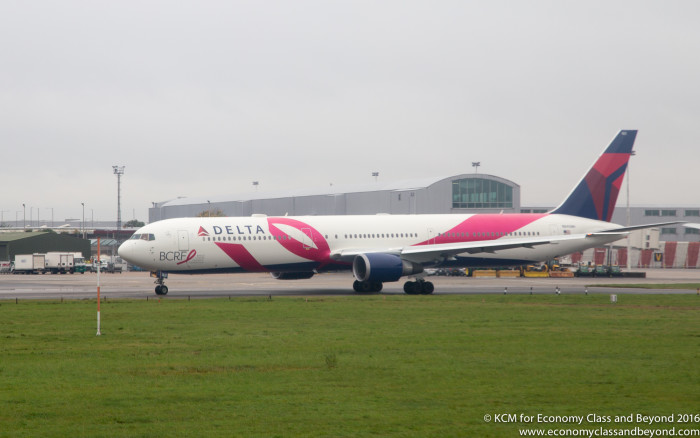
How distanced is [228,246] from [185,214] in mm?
117035

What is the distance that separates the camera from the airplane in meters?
49.6

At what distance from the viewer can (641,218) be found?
143m

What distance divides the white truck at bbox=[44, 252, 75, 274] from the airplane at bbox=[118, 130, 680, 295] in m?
52.8

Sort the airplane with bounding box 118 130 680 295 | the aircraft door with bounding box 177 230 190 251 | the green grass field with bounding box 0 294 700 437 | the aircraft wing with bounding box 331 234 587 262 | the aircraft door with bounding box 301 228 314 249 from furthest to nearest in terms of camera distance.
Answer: the aircraft door with bounding box 301 228 314 249
the aircraft wing with bounding box 331 234 587 262
the airplane with bounding box 118 130 680 295
the aircraft door with bounding box 177 230 190 251
the green grass field with bounding box 0 294 700 437

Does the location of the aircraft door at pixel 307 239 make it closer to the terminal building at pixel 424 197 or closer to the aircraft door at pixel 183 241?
the aircraft door at pixel 183 241

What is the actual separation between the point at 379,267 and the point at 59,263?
63.7 metres

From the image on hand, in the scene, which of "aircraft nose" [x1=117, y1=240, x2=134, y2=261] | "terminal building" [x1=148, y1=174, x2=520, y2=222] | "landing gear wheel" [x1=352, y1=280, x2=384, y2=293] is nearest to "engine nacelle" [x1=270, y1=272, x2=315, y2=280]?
"landing gear wheel" [x1=352, y1=280, x2=384, y2=293]

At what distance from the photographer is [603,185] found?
57750mm

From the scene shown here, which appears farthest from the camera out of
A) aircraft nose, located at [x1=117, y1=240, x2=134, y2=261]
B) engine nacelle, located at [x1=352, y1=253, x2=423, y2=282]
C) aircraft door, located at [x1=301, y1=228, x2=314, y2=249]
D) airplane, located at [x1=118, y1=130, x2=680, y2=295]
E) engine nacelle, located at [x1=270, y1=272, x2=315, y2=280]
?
engine nacelle, located at [x1=270, y1=272, x2=315, y2=280]

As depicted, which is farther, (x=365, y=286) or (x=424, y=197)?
(x=424, y=197)

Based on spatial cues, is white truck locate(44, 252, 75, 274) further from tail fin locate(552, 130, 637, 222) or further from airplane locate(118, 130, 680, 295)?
tail fin locate(552, 130, 637, 222)

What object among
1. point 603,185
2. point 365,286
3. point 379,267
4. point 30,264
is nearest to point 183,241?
point 365,286

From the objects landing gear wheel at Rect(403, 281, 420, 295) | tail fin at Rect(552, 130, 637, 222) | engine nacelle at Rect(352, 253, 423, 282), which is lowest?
landing gear wheel at Rect(403, 281, 420, 295)

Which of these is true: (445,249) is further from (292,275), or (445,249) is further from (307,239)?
(292,275)
